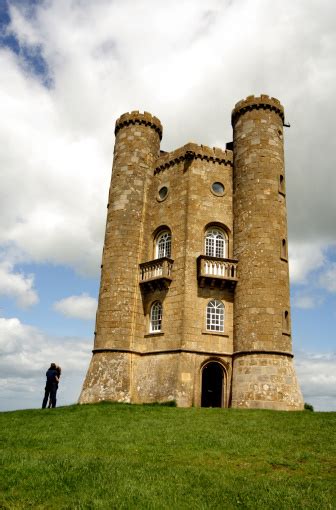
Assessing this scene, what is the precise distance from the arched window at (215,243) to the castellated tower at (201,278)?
0.06 meters

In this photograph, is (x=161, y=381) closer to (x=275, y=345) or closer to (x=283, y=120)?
(x=275, y=345)

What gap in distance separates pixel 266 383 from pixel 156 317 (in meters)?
7.32

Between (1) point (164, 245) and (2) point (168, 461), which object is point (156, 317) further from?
(2) point (168, 461)

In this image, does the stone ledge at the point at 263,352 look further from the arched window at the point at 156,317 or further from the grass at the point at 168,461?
the grass at the point at 168,461

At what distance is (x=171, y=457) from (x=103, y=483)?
284 cm

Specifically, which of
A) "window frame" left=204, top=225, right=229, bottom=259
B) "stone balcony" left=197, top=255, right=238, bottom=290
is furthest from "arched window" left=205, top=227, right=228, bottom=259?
"stone balcony" left=197, top=255, right=238, bottom=290

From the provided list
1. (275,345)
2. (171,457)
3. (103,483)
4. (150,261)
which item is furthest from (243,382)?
(103,483)

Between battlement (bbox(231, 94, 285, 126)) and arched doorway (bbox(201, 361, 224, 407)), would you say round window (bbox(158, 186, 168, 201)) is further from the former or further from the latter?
arched doorway (bbox(201, 361, 224, 407))

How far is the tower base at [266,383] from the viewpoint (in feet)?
75.3

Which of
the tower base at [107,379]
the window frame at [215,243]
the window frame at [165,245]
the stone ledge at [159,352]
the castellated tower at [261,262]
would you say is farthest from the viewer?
the window frame at [165,245]

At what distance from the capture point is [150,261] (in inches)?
1061

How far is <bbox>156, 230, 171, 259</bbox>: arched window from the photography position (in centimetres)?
2803

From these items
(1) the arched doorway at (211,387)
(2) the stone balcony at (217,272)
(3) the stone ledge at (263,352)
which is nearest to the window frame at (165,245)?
(2) the stone balcony at (217,272)

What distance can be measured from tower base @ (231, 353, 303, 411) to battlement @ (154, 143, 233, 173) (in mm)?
11972
